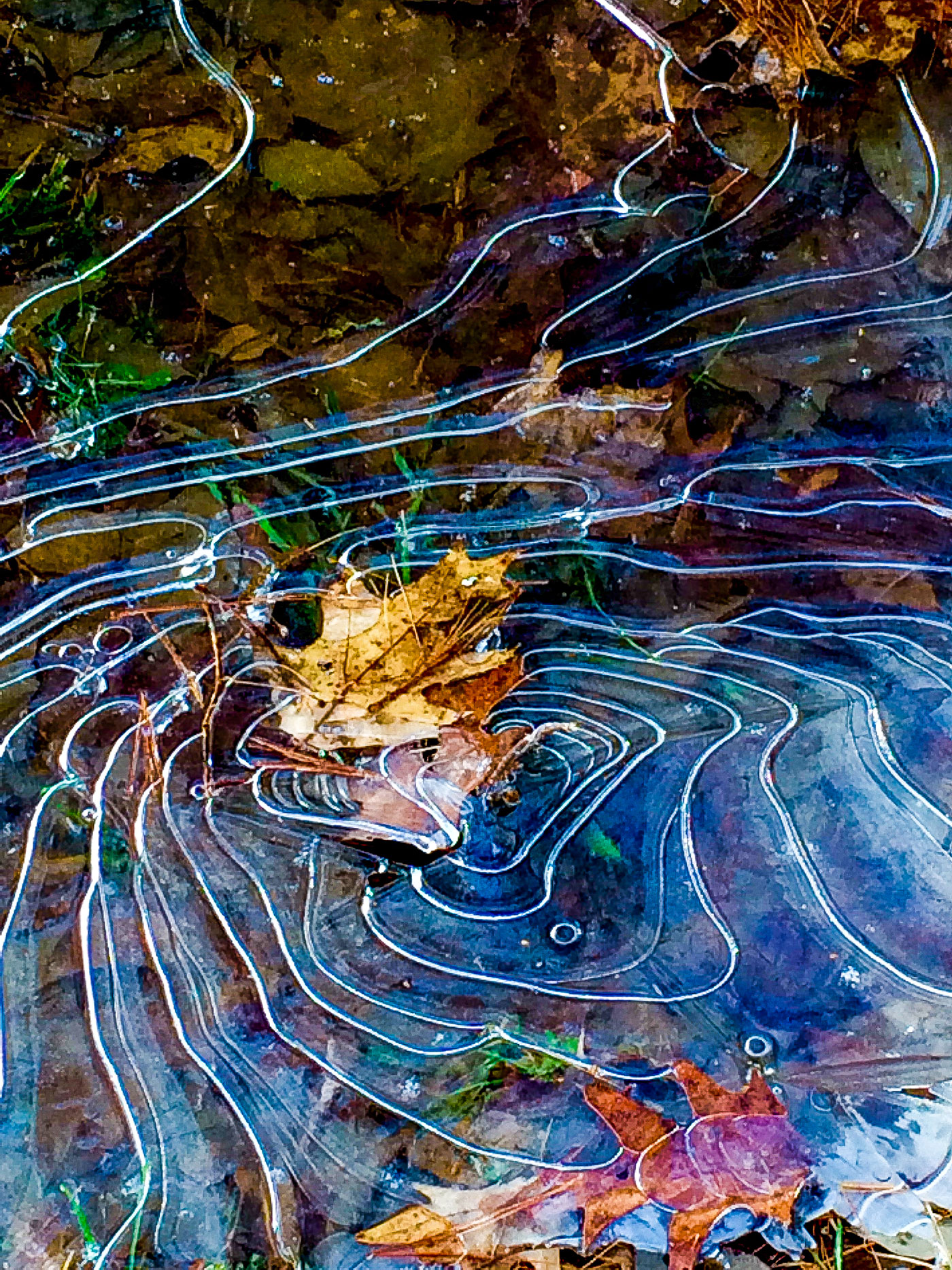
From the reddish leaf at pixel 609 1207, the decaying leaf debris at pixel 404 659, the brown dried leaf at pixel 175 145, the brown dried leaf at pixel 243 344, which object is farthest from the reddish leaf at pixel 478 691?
the brown dried leaf at pixel 175 145

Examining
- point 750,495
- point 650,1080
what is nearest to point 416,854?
point 650,1080

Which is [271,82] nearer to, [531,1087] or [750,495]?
[750,495]

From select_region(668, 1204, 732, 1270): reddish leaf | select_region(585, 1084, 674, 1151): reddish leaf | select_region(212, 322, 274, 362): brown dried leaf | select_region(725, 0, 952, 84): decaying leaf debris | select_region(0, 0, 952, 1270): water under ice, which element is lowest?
select_region(668, 1204, 732, 1270): reddish leaf

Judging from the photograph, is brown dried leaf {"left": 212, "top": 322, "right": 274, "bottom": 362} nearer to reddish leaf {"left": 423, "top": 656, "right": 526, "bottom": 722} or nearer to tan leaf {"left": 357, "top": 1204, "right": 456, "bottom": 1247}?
reddish leaf {"left": 423, "top": 656, "right": 526, "bottom": 722}

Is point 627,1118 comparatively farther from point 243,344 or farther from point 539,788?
point 243,344

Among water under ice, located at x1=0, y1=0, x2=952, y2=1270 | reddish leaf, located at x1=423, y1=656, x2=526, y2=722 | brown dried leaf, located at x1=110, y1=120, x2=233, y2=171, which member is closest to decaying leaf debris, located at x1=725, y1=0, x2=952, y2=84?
water under ice, located at x1=0, y1=0, x2=952, y2=1270

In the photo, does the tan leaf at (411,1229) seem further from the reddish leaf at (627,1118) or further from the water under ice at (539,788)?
the reddish leaf at (627,1118)

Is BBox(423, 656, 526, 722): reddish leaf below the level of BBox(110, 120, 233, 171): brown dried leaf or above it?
below
